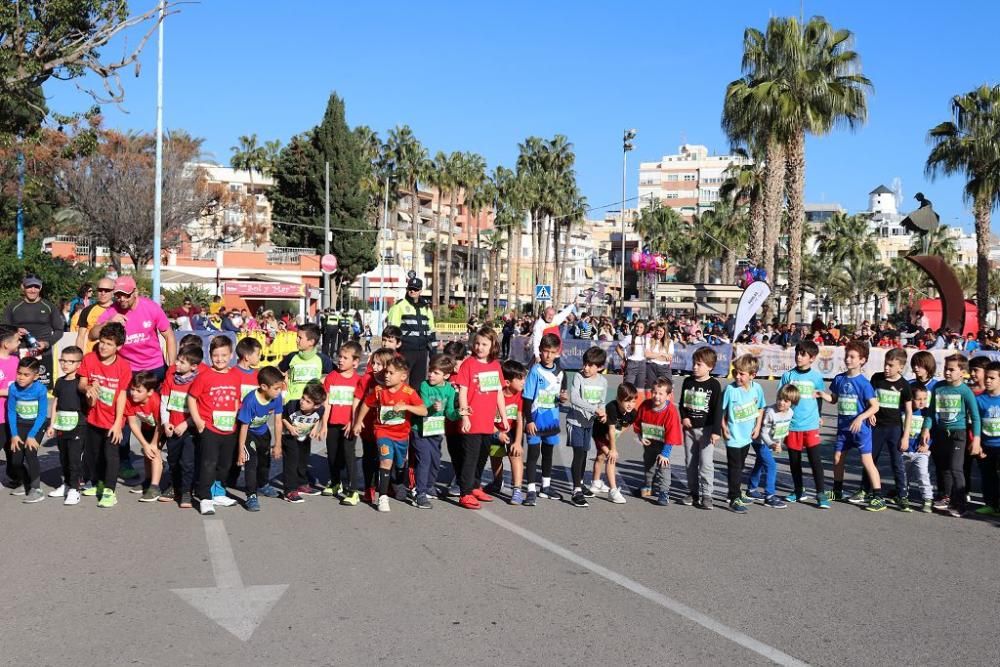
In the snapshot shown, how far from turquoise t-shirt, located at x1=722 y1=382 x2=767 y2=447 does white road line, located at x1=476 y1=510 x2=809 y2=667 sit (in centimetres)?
214

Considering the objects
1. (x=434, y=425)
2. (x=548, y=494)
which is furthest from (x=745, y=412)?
(x=434, y=425)

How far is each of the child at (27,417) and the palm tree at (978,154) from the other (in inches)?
1245

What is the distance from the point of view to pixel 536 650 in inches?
200

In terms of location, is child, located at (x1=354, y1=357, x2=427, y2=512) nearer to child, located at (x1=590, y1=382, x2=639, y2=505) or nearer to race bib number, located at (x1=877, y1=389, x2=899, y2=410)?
child, located at (x1=590, y1=382, x2=639, y2=505)

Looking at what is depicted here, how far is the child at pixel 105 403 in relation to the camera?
27.7 feet

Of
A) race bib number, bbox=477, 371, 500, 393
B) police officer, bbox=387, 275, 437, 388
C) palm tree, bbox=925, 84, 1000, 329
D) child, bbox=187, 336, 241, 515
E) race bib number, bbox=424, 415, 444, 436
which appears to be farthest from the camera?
palm tree, bbox=925, 84, 1000, 329

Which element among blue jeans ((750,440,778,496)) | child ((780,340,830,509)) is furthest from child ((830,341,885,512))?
blue jeans ((750,440,778,496))

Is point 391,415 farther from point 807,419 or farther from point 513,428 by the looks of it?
point 807,419

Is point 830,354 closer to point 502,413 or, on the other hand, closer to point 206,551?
point 502,413

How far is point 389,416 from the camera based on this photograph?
8.66m

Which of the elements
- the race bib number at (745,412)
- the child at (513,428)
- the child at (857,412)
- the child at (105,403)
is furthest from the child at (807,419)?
the child at (105,403)

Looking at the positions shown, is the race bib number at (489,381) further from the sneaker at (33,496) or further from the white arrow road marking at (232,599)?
the sneaker at (33,496)

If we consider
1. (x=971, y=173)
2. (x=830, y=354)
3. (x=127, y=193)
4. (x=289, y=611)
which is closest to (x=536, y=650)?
(x=289, y=611)

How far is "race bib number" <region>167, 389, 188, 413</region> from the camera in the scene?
842cm
